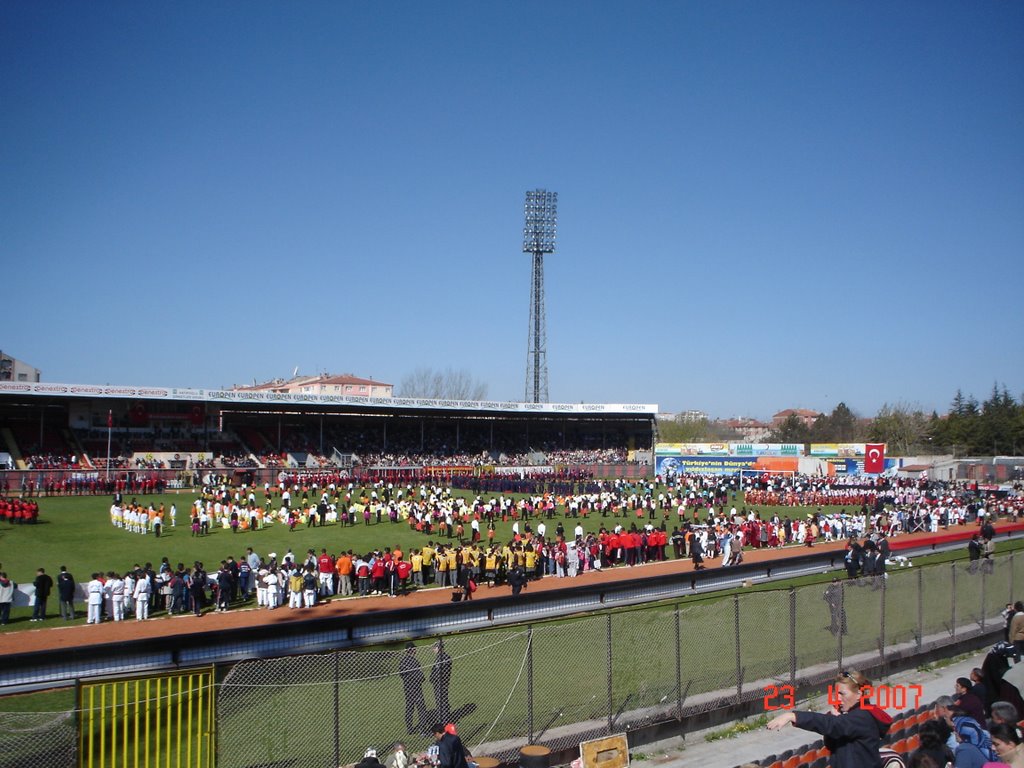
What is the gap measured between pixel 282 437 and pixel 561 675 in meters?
55.6

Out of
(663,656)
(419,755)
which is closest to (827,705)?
(663,656)

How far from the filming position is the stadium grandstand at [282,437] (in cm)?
4978

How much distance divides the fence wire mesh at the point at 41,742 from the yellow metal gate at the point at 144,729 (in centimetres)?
12

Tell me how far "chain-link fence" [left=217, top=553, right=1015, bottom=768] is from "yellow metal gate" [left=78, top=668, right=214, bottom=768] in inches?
9.2

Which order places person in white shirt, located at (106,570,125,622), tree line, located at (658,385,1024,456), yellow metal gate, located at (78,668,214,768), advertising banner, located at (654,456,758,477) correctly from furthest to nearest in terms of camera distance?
tree line, located at (658,385,1024,456)
advertising banner, located at (654,456,758,477)
person in white shirt, located at (106,570,125,622)
yellow metal gate, located at (78,668,214,768)

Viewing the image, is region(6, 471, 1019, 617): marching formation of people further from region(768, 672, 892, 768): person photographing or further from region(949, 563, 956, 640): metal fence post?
region(768, 672, 892, 768): person photographing

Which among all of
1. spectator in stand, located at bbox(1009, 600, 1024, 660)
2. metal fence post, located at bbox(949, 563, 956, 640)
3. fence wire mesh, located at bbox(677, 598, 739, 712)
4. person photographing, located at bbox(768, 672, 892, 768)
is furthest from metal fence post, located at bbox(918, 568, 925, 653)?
person photographing, located at bbox(768, 672, 892, 768)

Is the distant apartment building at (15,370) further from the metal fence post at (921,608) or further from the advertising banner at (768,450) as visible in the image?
the metal fence post at (921,608)

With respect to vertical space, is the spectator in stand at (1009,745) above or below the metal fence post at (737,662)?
above

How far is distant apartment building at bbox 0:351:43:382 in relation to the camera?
75.8 meters

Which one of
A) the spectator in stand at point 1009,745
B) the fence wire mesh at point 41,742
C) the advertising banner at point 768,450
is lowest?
the fence wire mesh at point 41,742

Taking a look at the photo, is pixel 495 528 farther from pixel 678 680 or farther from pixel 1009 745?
pixel 1009 745

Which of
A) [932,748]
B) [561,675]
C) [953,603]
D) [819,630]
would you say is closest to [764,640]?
[819,630]

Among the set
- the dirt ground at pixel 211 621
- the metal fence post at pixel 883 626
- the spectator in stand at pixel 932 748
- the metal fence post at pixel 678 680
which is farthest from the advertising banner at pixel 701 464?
A: the spectator in stand at pixel 932 748
